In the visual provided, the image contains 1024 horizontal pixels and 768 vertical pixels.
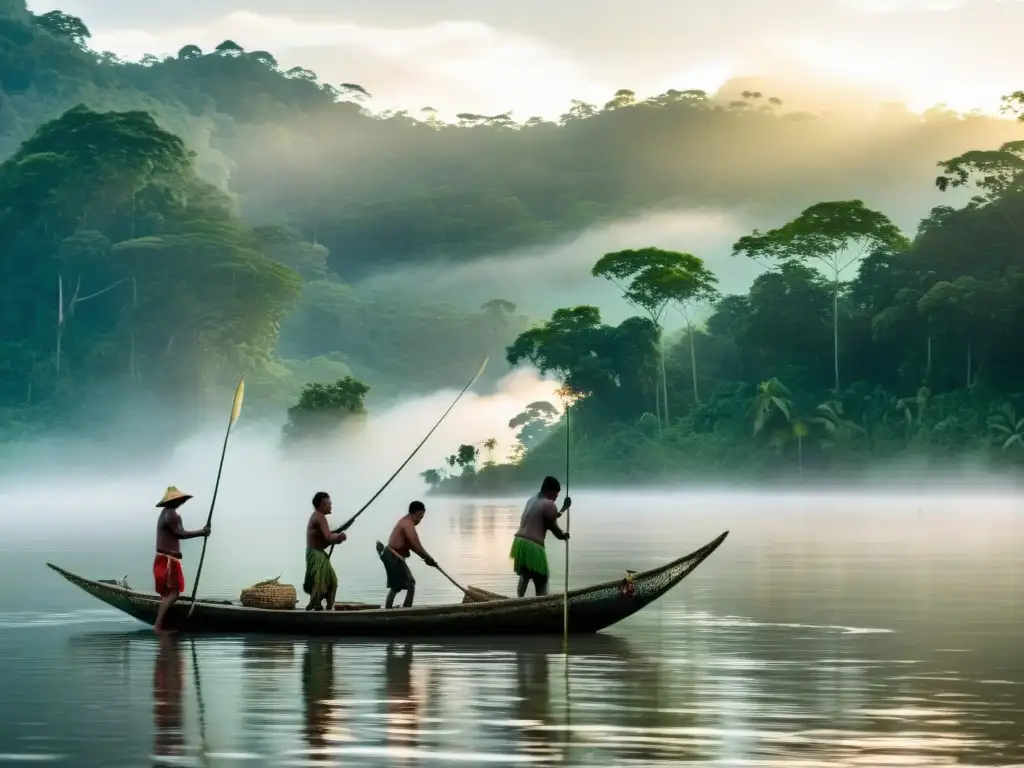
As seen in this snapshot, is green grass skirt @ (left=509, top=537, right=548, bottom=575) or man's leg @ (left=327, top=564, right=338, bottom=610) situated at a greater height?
green grass skirt @ (left=509, top=537, right=548, bottom=575)

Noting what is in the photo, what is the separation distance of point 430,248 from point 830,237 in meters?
85.3

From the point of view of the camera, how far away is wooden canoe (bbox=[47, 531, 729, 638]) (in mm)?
18875

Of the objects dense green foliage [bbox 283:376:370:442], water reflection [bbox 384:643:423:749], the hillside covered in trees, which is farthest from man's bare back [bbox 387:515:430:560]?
dense green foliage [bbox 283:376:370:442]

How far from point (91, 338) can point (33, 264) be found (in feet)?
18.8

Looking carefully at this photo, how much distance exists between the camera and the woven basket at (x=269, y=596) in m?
19.5

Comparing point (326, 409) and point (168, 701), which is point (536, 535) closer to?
point (168, 701)

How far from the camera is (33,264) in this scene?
113m

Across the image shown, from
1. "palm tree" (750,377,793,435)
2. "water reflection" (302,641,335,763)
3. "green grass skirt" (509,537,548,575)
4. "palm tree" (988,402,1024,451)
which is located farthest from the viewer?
"palm tree" (750,377,793,435)

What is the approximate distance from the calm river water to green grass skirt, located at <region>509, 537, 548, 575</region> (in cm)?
97

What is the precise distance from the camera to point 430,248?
172m

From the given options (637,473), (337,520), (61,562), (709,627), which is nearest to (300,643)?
(709,627)

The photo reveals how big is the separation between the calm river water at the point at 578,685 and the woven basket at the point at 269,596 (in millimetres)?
381

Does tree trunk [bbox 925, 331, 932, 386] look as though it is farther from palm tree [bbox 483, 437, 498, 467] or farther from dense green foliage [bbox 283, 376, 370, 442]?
dense green foliage [bbox 283, 376, 370, 442]

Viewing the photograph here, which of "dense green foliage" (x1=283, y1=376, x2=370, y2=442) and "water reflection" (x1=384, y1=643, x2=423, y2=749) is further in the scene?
"dense green foliage" (x1=283, y1=376, x2=370, y2=442)
